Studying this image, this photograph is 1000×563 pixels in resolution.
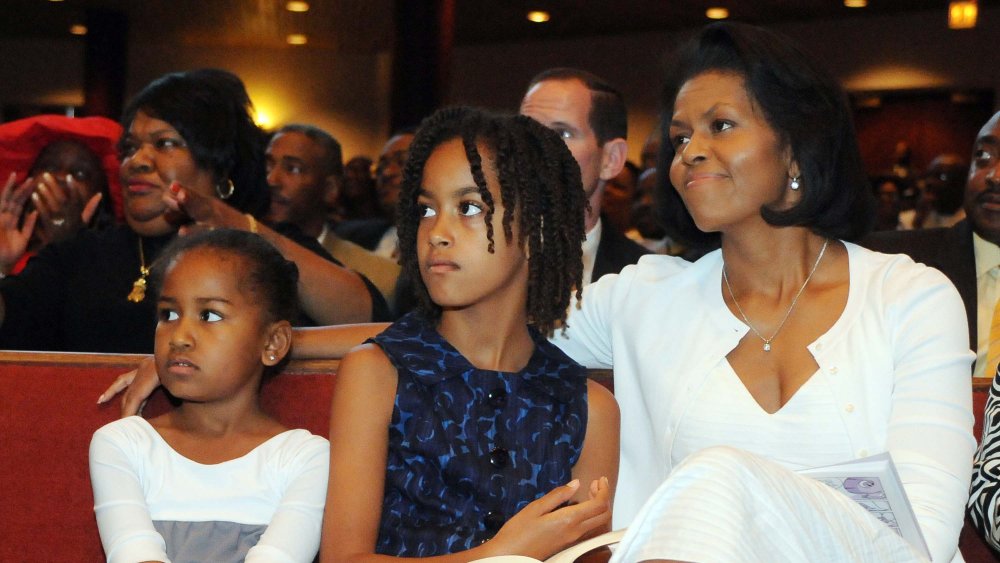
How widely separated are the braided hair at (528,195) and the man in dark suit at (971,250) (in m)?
1.33

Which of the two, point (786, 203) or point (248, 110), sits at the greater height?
point (248, 110)

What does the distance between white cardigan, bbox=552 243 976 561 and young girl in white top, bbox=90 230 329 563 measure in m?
0.59

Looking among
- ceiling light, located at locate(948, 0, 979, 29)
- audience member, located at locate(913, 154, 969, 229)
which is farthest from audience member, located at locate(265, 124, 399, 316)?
ceiling light, located at locate(948, 0, 979, 29)

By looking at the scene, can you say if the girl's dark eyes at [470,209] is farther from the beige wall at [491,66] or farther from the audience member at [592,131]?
the beige wall at [491,66]

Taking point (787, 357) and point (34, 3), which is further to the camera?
point (34, 3)

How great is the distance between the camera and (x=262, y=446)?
2.18 m

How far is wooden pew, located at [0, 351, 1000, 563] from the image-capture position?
2.27 m

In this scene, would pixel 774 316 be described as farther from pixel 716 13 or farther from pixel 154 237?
pixel 716 13

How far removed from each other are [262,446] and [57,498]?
0.44 m

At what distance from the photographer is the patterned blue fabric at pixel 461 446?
6.73 ft

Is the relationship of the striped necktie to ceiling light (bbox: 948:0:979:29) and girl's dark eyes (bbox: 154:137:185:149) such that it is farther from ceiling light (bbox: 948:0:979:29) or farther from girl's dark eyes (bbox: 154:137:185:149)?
ceiling light (bbox: 948:0:979:29)

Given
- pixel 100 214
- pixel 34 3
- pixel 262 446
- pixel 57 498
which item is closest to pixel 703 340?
pixel 262 446

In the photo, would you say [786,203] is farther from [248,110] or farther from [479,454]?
[248,110]

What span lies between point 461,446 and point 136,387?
637 millimetres
